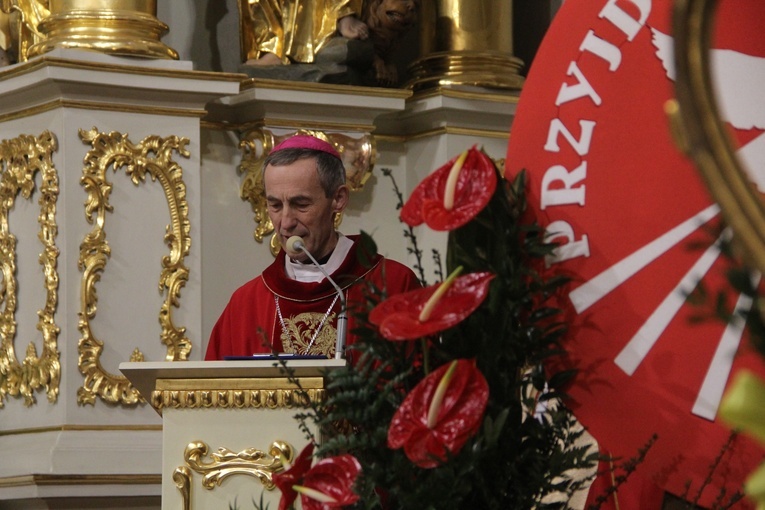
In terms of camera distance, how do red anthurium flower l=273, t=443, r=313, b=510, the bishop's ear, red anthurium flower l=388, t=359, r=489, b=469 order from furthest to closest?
the bishop's ear < red anthurium flower l=273, t=443, r=313, b=510 < red anthurium flower l=388, t=359, r=489, b=469

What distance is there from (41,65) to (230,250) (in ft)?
3.63

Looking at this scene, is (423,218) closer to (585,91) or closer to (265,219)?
(585,91)

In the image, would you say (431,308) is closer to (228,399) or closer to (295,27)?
(228,399)

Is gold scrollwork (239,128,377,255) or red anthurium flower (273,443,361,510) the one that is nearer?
red anthurium flower (273,443,361,510)

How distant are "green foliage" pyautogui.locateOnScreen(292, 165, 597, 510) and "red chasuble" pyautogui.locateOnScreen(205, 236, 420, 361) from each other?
1.55 m

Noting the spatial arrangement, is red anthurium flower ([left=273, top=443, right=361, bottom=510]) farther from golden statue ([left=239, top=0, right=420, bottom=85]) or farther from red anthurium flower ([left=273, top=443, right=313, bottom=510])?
golden statue ([left=239, top=0, right=420, bottom=85])

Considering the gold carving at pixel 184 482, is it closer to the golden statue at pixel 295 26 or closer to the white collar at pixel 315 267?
the white collar at pixel 315 267

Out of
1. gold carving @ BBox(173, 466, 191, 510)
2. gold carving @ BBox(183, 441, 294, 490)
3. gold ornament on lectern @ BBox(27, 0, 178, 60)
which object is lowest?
gold carving @ BBox(173, 466, 191, 510)

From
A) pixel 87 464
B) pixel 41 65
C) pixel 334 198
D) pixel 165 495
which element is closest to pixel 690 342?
pixel 165 495

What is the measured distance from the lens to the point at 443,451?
2.23 m

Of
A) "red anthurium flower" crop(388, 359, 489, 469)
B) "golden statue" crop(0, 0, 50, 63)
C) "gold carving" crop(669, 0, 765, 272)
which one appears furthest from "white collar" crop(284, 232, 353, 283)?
"gold carving" crop(669, 0, 765, 272)

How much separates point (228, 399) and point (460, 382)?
682 millimetres

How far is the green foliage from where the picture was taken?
91.6 inches

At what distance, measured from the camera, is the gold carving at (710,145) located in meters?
0.93
